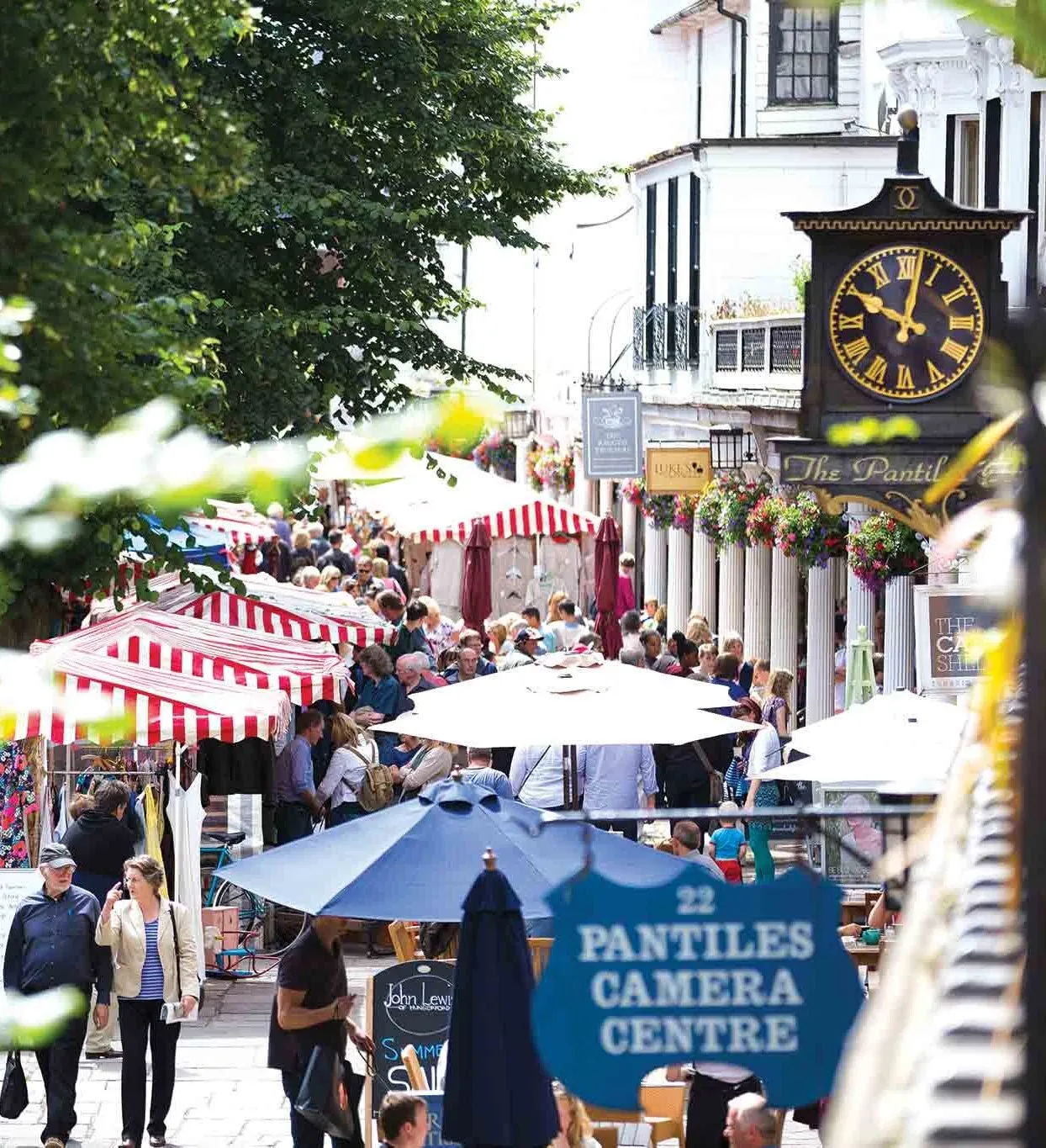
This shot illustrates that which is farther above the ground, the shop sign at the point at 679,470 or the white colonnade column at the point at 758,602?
the shop sign at the point at 679,470

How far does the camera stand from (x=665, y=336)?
34250mm

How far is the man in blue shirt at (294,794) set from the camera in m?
16.9

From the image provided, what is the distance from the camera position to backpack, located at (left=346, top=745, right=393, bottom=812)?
1664 cm

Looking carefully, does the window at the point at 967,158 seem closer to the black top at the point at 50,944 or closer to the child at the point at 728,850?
the child at the point at 728,850

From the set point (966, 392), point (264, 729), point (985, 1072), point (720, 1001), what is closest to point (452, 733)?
point (264, 729)

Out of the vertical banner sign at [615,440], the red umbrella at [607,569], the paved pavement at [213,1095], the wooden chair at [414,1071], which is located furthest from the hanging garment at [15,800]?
the vertical banner sign at [615,440]

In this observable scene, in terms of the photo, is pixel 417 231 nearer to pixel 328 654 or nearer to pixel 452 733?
pixel 328 654

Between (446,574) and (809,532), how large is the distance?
826 cm

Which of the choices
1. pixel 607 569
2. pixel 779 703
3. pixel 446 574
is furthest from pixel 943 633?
pixel 446 574

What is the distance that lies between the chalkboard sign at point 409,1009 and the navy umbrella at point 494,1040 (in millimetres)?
1887

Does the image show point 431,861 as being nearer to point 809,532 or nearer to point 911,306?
point 911,306

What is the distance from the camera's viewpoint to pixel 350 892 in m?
10.1

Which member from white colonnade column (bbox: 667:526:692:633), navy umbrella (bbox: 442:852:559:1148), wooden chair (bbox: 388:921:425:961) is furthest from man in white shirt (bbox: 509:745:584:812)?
white colonnade column (bbox: 667:526:692:633)

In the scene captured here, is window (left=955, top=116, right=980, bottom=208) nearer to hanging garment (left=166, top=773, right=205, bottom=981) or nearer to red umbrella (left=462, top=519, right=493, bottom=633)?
red umbrella (left=462, top=519, right=493, bottom=633)
